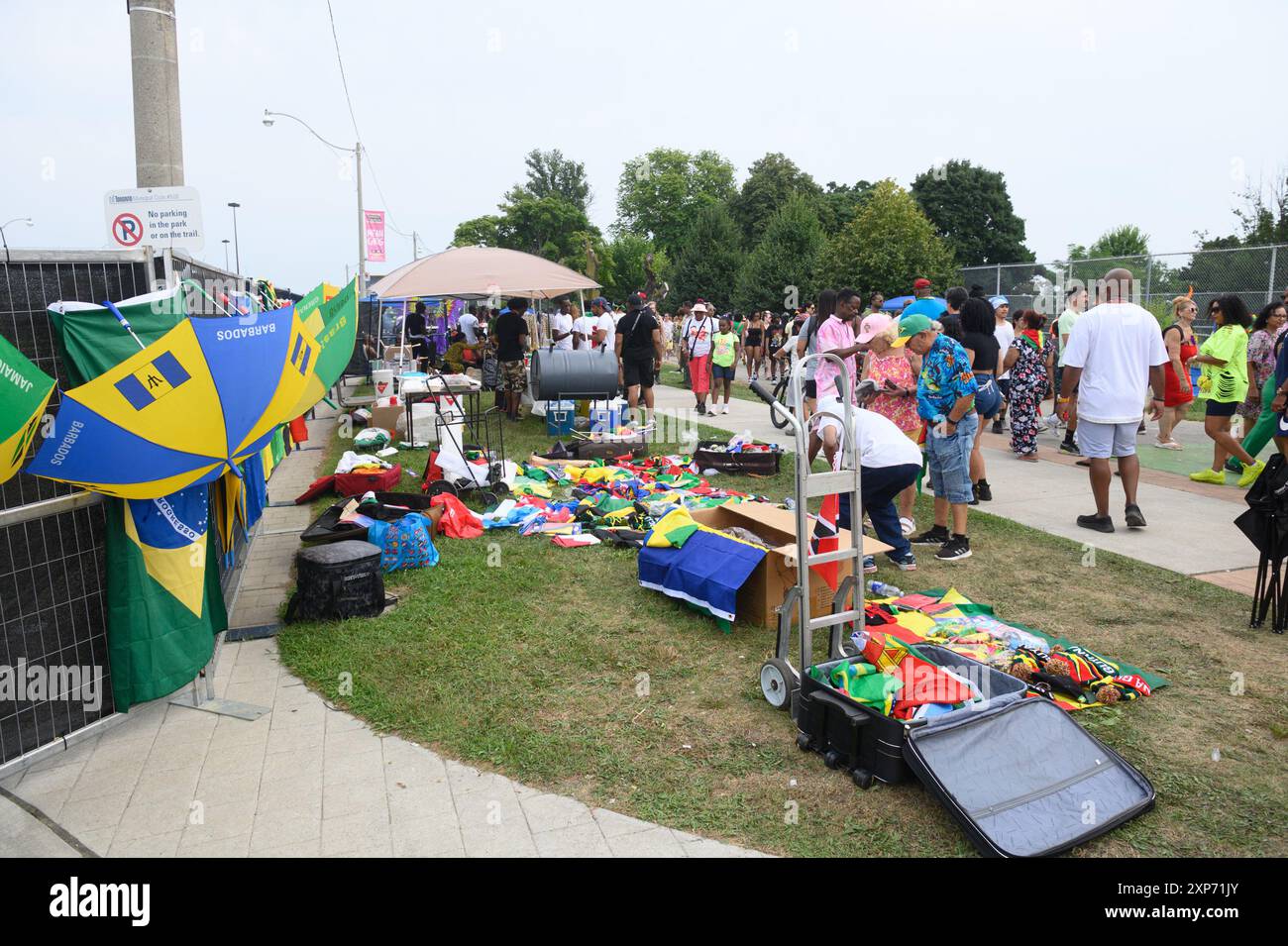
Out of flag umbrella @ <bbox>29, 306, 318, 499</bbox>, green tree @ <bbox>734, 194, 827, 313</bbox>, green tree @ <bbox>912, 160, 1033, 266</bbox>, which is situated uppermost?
green tree @ <bbox>912, 160, 1033, 266</bbox>

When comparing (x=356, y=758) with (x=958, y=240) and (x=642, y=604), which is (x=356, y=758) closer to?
(x=642, y=604)

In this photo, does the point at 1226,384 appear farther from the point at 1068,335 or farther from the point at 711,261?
the point at 711,261

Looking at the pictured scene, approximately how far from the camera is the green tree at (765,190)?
193 ft

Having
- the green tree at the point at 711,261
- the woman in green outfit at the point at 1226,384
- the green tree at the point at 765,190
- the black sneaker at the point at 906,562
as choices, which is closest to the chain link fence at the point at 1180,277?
the woman in green outfit at the point at 1226,384

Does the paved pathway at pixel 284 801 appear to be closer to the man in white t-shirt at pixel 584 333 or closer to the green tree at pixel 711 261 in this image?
the man in white t-shirt at pixel 584 333

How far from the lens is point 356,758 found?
156 inches

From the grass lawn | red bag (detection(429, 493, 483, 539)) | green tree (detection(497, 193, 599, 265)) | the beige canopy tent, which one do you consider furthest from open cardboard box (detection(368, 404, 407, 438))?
green tree (detection(497, 193, 599, 265))

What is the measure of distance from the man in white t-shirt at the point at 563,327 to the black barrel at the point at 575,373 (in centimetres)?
329

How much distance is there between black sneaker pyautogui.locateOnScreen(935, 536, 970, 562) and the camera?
6.60m

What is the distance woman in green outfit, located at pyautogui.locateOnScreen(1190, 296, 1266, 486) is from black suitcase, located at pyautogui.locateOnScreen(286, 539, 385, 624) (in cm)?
820

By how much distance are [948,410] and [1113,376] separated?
1648mm

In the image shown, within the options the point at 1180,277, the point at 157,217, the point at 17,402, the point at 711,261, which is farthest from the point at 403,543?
the point at 711,261

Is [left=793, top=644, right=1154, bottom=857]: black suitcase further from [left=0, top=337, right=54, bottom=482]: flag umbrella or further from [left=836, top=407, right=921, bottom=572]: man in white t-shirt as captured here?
[left=0, top=337, right=54, bottom=482]: flag umbrella
